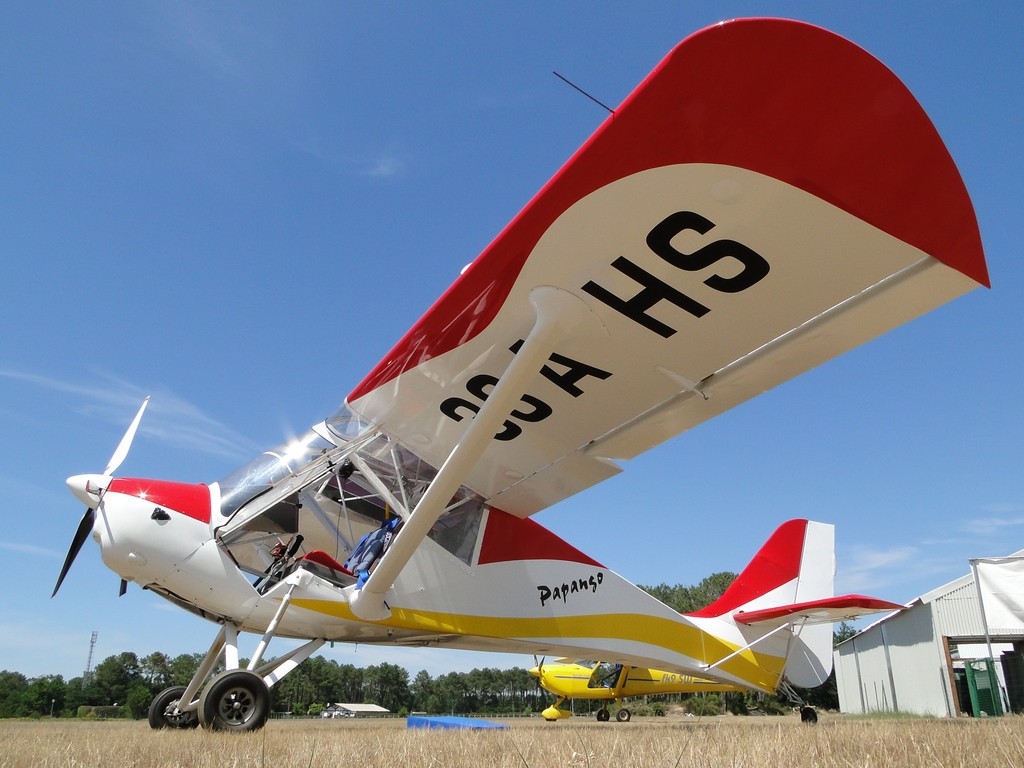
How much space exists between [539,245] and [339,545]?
499 cm

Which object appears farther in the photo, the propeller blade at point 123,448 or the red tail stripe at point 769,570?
the red tail stripe at point 769,570

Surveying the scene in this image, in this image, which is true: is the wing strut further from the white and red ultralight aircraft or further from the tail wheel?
the tail wheel

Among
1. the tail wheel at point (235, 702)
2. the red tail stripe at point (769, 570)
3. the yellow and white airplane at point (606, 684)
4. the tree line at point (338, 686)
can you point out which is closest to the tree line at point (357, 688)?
the tree line at point (338, 686)

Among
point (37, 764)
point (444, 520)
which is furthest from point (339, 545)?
point (37, 764)

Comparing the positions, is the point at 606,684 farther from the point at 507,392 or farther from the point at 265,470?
the point at 507,392

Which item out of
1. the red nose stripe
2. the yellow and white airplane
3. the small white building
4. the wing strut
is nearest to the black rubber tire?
the red nose stripe

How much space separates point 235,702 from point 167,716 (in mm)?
1776

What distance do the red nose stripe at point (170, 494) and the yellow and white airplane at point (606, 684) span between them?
44.3ft

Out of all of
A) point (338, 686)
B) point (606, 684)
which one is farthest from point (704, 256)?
point (338, 686)

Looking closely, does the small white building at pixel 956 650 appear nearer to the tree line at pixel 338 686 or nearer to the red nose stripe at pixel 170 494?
the red nose stripe at pixel 170 494

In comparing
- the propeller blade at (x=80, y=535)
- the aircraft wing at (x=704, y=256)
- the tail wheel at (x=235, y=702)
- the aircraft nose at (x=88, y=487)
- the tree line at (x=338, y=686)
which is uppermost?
the aircraft wing at (x=704, y=256)

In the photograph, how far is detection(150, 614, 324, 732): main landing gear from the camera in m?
5.02

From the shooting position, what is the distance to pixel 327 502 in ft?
23.9

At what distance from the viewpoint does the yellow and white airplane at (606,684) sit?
59.0 ft
